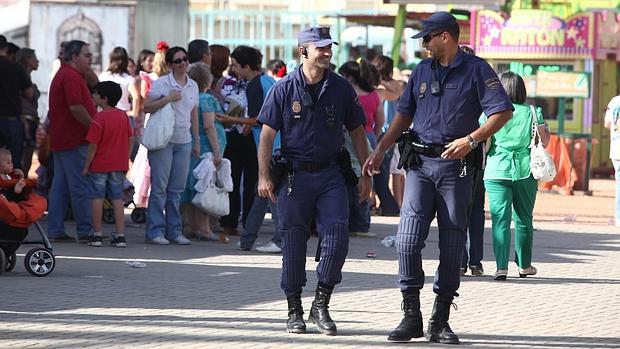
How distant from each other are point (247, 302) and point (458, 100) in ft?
7.70

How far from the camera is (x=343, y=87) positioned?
30.4 feet

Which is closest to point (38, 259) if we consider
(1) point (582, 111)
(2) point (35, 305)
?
(2) point (35, 305)

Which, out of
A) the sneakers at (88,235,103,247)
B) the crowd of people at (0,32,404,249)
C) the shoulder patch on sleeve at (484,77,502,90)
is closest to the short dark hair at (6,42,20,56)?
the crowd of people at (0,32,404,249)

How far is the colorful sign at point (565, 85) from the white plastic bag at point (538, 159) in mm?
13467

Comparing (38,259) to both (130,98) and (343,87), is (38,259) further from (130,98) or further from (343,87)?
(130,98)

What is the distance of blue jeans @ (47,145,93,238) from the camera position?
14.1 metres

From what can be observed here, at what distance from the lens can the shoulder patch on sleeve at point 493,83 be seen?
8891 millimetres

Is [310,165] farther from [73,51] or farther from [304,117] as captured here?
[73,51]

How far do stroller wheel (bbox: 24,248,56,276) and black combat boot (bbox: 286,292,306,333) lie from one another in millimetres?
3033

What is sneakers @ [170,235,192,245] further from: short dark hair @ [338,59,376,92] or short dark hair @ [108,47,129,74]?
short dark hair @ [108,47,129,74]

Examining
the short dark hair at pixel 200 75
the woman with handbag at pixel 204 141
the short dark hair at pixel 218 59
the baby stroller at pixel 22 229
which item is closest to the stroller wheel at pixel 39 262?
the baby stroller at pixel 22 229

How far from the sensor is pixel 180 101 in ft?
46.5

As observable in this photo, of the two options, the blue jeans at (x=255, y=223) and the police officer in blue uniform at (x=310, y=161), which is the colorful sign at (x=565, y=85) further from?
the police officer in blue uniform at (x=310, y=161)

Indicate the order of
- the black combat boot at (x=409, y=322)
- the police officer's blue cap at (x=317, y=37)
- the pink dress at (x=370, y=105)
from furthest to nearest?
1. the pink dress at (x=370, y=105)
2. the police officer's blue cap at (x=317, y=37)
3. the black combat boot at (x=409, y=322)
